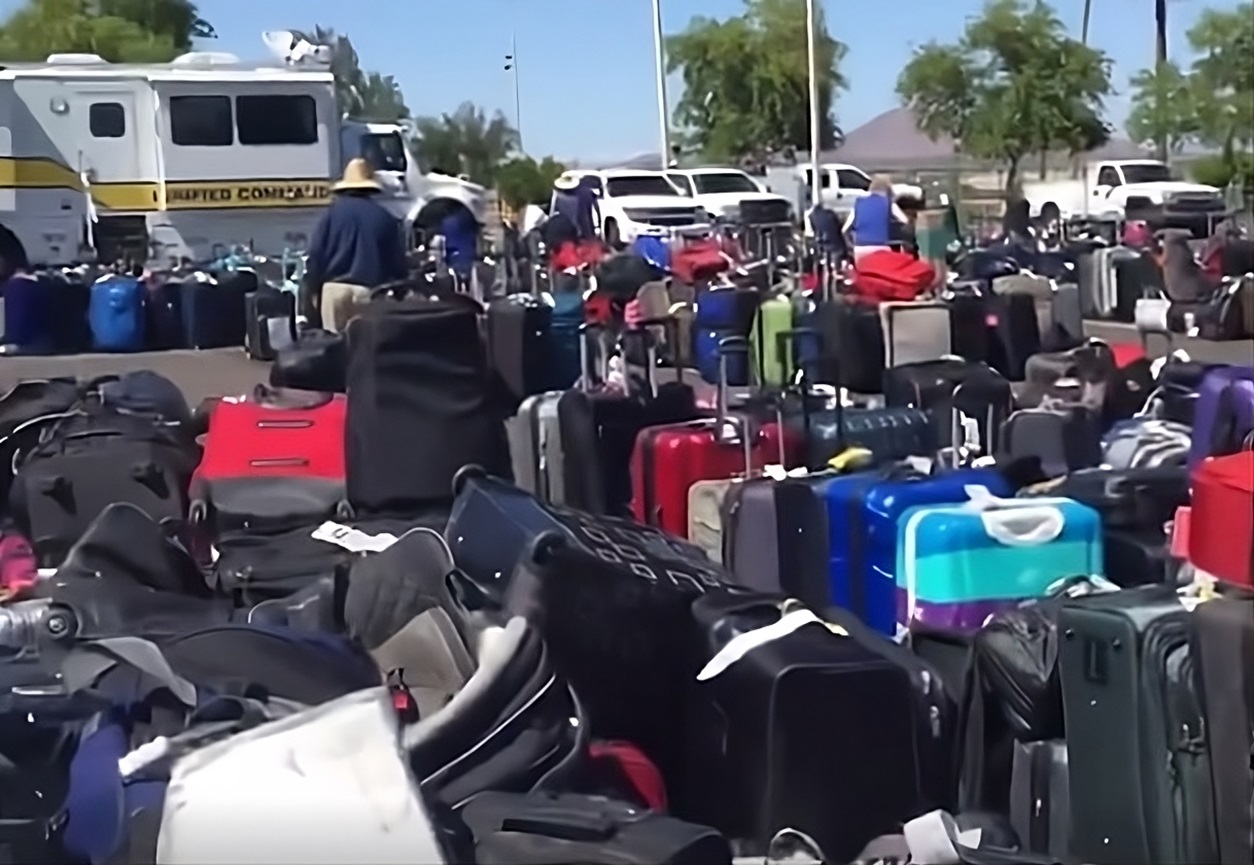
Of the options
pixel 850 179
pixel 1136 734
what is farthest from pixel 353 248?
pixel 850 179

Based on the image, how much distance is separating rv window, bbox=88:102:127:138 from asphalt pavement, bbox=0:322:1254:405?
16.8 ft

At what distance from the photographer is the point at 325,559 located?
498 centimetres

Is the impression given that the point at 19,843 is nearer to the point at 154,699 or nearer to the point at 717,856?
the point at 154,699

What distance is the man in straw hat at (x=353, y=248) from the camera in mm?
9711

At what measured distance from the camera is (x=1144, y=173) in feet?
108

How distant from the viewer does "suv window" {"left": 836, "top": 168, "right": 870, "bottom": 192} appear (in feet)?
105

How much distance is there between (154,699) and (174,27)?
53.1 metres

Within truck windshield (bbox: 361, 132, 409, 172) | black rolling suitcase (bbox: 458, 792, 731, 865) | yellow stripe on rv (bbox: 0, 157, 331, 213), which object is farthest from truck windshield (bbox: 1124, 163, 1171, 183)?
black rolling suitcase (bbox: 458, 792, 731, 865)

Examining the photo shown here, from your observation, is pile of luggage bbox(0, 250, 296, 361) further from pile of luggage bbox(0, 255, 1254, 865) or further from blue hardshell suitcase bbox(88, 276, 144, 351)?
pile of luggage bbox(0, 255, 1254, 865)

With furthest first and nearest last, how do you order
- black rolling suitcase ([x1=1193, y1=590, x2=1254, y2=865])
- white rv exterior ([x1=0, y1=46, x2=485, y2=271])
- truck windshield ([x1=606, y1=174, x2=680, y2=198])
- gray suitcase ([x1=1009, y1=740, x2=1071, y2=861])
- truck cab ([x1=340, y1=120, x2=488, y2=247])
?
1. truck windshield ([x1=606, y1=174, x2=680, y2=198])
2. truck cab ([x1=340, y1=120, x2=488, y2=247])
3. white rv exterior ([x1=0, y1=46, x2=485, y2=271])
4. gray suitcase ([x1=1009, y1=740, x2=1071, y2=861])
5. black rolling suitcase ([x1=1193, y1=590, x2=1254, y2=865])

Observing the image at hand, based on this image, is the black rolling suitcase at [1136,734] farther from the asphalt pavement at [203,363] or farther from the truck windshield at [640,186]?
the truck windshield at [640,186]

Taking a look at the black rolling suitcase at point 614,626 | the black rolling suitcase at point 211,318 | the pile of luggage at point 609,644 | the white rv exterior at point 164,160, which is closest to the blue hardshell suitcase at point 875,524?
the pile of luggage at point 609,644

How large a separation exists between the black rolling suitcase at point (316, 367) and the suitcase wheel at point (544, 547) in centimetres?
347

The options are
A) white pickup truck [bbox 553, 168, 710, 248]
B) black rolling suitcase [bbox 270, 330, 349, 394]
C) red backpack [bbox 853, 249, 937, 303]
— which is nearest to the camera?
black rolling suitcase [bbox 270, 330, 349, 394]
